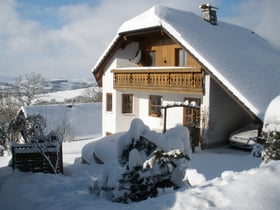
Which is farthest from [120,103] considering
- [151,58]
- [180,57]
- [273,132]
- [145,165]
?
[273,132]

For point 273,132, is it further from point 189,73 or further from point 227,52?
point 227,52

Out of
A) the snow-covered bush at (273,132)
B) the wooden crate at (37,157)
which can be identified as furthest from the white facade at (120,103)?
the snow-covered bush at (273,132)

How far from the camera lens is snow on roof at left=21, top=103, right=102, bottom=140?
111ft

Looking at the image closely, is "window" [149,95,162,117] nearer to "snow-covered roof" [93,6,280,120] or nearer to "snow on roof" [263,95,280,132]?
"snow-covered roof" [93,6,280,120]

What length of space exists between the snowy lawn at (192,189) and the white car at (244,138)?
45cm

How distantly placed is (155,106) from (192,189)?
47.8 feet

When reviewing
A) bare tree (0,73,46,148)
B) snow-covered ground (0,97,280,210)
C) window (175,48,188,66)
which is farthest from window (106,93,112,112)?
bare tree (0,73,46,148)

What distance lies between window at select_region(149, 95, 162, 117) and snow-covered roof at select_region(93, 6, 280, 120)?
4.31 meters

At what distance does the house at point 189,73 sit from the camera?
14703mm

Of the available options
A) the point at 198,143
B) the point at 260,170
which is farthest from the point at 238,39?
the point at 260,170

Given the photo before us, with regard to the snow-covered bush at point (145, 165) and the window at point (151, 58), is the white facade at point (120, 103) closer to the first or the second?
the window at point (151, 58)

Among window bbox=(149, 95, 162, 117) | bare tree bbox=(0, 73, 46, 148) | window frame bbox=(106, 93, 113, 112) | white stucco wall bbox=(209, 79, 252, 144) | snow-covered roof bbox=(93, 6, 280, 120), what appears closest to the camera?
snow-covered roof bbox=(93, 6, 280, 120)

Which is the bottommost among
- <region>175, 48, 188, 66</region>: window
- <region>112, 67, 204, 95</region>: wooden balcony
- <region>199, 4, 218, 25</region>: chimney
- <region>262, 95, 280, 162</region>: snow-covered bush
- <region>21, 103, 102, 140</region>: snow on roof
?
<region>21, 103, 102, 140</region>: snow on roof

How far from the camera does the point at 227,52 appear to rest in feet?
54.6
